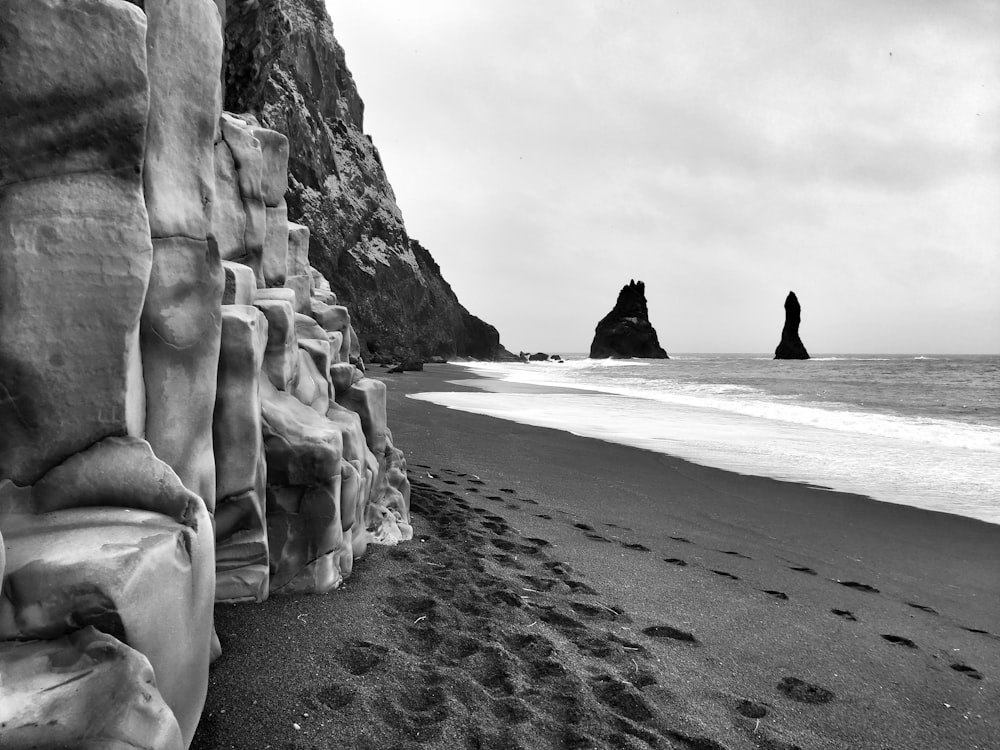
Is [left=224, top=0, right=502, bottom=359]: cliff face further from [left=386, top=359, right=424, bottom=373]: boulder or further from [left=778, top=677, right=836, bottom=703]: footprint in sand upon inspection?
[left=778, top=677, right=836, bottom=703]: footprint in sand

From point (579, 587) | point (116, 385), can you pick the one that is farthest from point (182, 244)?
point (579, 587)

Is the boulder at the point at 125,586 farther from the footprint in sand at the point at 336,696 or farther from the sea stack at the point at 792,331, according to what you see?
the sea stack at the point at 792,331

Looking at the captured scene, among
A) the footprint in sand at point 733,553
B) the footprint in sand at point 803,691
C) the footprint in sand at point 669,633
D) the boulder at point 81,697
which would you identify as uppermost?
the boulder at point 81,697

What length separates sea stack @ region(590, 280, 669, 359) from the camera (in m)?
102

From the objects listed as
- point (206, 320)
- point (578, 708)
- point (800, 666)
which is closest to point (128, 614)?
point (206, 320)

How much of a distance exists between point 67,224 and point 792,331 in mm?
102167

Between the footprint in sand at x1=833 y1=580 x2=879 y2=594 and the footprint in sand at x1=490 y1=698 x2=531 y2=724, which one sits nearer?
the footprint in sand at x1=490 y1=698 x2=531 y2=724

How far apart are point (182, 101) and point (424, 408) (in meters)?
11.5

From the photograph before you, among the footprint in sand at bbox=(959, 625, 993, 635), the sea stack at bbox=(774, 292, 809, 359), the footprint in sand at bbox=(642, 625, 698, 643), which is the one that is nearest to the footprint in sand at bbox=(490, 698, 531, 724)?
the footprint in sand at bbox=(642, 625, 698, 643)

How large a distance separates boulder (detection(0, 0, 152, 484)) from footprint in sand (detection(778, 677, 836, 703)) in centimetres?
337

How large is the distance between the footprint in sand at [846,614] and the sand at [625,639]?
2 centimetres

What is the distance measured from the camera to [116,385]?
7.85 ft

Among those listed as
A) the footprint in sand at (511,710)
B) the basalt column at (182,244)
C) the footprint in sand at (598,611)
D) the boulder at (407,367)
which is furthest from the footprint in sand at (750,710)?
the boulder at (407,367)

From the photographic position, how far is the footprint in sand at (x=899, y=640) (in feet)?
12.5
